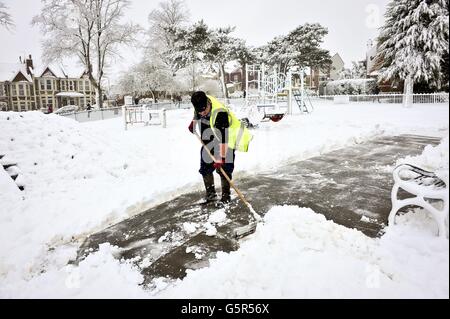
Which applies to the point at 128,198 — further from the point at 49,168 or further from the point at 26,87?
the point at 26,87

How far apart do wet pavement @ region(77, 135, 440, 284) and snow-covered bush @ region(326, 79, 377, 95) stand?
84.9 ft

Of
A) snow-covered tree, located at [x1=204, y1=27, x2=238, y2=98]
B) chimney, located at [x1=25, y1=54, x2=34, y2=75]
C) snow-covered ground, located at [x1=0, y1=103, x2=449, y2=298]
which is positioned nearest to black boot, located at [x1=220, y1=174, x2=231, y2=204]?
snow-covered ground, located at [x1=0, y1=103, x2=449, y2=298]

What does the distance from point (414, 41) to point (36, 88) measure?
48824mm

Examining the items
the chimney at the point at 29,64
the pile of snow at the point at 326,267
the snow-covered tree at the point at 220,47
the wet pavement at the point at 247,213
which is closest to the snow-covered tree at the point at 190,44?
the snow-covered tree at the point at 220,47

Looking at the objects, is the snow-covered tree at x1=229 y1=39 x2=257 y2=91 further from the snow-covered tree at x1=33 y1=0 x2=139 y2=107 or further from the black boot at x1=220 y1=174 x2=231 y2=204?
the black boot at x1=220 y1=174 x2=231 y2=204

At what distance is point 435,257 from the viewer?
7.99ft

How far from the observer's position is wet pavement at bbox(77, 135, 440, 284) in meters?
3.31

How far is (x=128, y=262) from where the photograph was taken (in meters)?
3.18

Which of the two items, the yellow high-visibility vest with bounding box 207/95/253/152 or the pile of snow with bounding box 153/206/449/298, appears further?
the yellow high-visibility vest with bounding box 207/95/253/152

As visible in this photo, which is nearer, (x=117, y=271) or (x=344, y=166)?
(x=117, y=271)

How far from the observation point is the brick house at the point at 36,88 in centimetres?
4353
